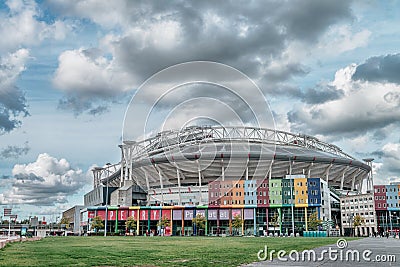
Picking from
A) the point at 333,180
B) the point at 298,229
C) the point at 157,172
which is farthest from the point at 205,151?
the point at 333,180

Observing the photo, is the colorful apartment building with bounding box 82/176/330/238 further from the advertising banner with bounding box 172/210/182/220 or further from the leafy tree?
the leafy tree

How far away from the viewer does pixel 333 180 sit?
17050cm

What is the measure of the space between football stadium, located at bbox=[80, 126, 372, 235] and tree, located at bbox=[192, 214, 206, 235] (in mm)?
1000

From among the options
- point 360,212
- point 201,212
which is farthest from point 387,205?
point 201,212

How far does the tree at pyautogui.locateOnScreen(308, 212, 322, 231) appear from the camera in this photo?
395ft

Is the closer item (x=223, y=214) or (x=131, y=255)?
(x=131, y=255)

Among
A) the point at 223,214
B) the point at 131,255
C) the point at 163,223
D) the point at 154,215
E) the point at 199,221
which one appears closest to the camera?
the point at 131,255

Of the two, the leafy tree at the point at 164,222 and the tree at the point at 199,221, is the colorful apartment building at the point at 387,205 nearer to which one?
the tree at the point at 199,221

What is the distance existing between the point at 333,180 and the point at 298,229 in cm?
4986

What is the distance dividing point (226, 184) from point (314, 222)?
3217 centimetres

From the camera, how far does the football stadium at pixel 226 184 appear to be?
131750 millimetres

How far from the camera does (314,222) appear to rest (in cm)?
12056

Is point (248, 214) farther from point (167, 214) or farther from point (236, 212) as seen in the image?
Answer: point (167, 214)

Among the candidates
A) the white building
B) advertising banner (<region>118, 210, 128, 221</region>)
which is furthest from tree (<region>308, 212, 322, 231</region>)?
advertising banner (<region>118, 210, 128, 221</region>)
